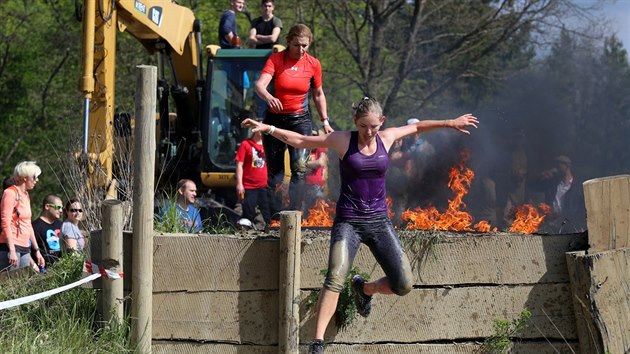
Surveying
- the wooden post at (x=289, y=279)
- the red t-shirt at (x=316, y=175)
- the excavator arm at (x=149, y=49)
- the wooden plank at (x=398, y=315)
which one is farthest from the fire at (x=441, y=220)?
the excavator arm at (x=149, y=49)

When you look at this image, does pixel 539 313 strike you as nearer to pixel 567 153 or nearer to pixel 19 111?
pixel 567 153

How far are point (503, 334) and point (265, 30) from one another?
808 centimetres

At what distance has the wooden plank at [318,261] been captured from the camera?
25.0 feet

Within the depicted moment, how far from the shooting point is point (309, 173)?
40.0ft

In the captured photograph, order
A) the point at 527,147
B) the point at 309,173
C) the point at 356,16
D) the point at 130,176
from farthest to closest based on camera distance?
the point at 356,16 < the point at 527,147 < the point at 309,173 < the point at 130,176

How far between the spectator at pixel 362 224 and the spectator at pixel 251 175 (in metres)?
4.06

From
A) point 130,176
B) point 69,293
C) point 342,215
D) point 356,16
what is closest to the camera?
point 342,215

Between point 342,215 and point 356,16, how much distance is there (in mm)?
20407

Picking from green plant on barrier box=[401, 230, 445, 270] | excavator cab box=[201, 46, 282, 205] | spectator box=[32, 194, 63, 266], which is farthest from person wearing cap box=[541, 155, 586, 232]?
spectator box=[32, 194, 63, 266]

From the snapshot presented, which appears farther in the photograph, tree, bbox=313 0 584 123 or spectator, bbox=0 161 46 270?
tree, bbox=313 0 584 123

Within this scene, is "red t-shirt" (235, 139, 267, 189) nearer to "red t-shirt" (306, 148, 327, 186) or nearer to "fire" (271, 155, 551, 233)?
"red t-shirt" (306, 148, 327, 186)

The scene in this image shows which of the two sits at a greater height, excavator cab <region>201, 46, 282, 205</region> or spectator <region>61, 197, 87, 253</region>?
excavator cab <region>201, 46, 282, 205</region>

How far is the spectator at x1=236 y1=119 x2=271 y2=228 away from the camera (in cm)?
1165

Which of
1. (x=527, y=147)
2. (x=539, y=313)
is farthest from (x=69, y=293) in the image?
(x=527, y=147)
